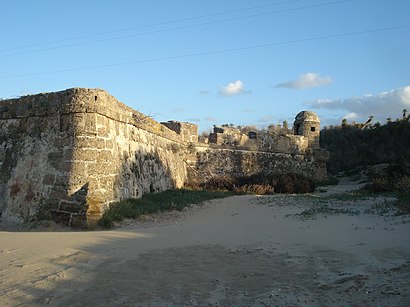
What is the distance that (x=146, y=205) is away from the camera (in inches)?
361

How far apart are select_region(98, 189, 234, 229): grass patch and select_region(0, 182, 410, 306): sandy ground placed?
1.38 metres

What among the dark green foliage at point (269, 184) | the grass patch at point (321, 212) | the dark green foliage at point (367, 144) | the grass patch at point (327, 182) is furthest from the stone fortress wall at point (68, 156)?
the dark green foliage at point (367, 144)

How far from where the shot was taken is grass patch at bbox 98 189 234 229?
7.57m

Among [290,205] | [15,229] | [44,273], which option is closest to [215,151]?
[290,205]

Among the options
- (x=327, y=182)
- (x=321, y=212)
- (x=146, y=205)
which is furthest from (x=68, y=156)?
(x=327, y=182)

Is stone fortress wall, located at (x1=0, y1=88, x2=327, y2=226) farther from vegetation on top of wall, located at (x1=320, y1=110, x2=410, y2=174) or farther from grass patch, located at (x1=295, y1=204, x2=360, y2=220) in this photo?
vegetation on top of wall, located at (x1=320, y1=110, x2=410, y2=174)

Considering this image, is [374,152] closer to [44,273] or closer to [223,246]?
[223,246]

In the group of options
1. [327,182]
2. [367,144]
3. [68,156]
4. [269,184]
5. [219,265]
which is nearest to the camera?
[219,265]

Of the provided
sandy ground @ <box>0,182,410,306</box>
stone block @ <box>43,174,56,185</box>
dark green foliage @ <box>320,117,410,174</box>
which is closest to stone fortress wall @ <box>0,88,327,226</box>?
stone block @ <box>43,174,56,185</box>

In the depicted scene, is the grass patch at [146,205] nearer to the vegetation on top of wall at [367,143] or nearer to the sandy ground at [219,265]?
the sandy ground at [219,265]

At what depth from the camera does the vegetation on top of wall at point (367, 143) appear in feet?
87.9

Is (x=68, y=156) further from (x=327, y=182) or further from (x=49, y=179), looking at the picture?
(x=327, y=182)

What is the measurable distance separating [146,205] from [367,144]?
2484 centimetres

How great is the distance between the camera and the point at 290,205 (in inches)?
366
